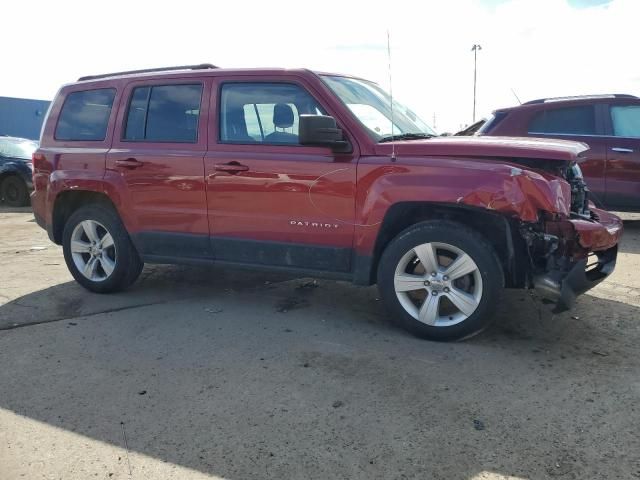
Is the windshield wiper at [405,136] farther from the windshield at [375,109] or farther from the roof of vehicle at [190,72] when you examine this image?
the roof of vehicle at [190,72]

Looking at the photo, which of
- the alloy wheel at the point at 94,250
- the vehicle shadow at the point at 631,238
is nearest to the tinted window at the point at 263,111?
the alloy wheel at the point at 94,250

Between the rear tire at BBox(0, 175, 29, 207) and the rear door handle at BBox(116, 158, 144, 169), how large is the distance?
8.56m

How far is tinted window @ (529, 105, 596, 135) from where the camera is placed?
7.40 m

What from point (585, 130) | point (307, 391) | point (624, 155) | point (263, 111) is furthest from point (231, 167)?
point (624, 155)

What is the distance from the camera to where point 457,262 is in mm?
3785

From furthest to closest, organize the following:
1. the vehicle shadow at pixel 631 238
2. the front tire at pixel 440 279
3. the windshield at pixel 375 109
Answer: the vehicle shadow at pixel 631 238
the windshield at pixel 375 109
the front tire at pixel 440 279

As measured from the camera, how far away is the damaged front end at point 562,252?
360 cm

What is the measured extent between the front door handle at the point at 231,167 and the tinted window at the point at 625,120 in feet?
17.8

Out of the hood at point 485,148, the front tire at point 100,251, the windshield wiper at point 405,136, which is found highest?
the windshield wiper at point 405,136

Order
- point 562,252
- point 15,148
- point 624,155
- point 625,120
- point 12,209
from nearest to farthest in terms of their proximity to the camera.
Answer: point 562,252 → point 624,155 → point 625,120 → point 12,209 → point 15,148

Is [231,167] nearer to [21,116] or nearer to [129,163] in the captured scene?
[129,163]

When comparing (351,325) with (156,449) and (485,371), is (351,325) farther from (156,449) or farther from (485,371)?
(156,449)

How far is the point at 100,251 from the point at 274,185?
200cm

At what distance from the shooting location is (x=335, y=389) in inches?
127
